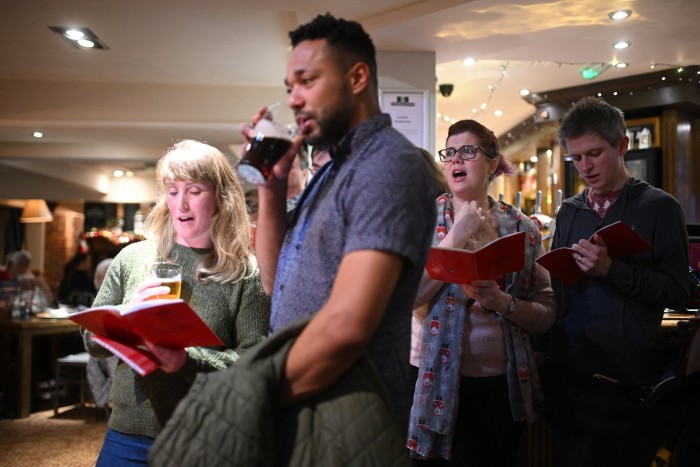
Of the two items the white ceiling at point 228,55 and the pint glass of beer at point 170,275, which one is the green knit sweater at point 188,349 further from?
the white ceiling at point 228,55

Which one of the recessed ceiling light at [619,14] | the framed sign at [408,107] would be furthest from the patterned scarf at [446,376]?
the framed sign at [408,107]

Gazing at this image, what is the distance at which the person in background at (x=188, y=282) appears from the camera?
1604 millimetres

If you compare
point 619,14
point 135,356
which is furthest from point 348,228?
point 619,14

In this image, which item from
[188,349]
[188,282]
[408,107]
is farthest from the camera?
[408,107]

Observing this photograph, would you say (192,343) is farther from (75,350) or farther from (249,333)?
(75,350)

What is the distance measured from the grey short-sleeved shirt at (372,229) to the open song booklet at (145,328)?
9.7 inches

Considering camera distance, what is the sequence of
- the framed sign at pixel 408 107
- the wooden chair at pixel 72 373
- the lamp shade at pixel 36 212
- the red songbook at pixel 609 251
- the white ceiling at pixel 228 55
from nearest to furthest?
1. the red songbook at pixel 609 251
2. the white ceiling at pixel 228 55
3. the framed sign at pixel 408 107
4. the wooden chair at pixel 72 373
5. the lamp shade at pixel 36 212

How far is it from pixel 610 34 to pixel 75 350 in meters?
5.21

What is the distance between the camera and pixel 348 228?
1094mm

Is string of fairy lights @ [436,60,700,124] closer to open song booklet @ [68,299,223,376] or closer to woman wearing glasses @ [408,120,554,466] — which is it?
woman wearing glasses @ [408,120,554,466]

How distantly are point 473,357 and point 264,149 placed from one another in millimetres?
1096

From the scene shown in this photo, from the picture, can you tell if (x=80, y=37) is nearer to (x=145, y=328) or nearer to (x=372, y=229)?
(x=145, y=328)

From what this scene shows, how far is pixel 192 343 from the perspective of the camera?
1.46 metres

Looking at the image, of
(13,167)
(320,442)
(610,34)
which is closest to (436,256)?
(320,442)
